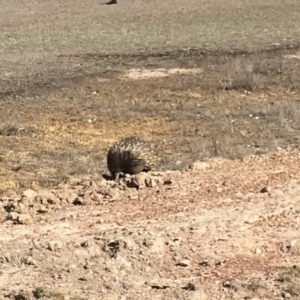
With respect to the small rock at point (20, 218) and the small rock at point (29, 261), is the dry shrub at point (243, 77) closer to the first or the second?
the small rock at point (20, 218)

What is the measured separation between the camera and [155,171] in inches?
411

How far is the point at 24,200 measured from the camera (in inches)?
336

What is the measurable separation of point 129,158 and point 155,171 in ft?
1.57

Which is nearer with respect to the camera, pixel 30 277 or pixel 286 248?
pixel 30 277

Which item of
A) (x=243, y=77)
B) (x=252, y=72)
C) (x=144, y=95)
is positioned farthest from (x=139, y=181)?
(x=252, y=72)

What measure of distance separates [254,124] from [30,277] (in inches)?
334

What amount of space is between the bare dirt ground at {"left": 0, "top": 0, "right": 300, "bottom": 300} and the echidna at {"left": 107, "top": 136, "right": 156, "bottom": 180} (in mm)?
274

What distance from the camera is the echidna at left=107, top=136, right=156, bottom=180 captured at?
1015 cm

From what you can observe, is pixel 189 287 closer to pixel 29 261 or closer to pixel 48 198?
pixel 29 261

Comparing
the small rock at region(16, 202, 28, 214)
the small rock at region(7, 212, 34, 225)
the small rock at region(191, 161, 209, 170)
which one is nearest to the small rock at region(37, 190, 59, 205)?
the small rock at region(16, 202, 28, 214)

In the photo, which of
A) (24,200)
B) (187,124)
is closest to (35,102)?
(187,124)

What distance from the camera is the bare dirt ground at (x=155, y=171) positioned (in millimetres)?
6625

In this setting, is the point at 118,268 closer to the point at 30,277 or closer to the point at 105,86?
the point at 30,277

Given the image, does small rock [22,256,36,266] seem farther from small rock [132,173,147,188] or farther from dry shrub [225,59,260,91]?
dry shrub [225,59,260,91]
